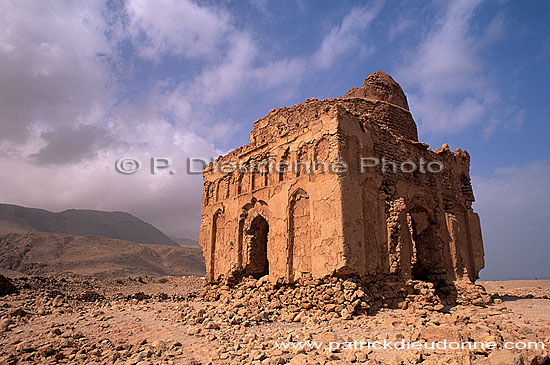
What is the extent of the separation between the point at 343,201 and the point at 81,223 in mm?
100765

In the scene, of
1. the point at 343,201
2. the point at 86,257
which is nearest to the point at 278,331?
the point at 343,201

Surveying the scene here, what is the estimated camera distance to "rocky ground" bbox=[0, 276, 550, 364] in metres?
4.89

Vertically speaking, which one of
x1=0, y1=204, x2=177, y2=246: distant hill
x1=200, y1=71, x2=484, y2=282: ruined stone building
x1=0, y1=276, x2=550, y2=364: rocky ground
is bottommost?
x1=0, y1=276, x2=550, y2=364: rocky ground

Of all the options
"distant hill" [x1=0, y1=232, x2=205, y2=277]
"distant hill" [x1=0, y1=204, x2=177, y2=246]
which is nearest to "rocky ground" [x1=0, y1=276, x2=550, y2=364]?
"distant hill" [x1=0, y1=232, x2=205, y2=277]

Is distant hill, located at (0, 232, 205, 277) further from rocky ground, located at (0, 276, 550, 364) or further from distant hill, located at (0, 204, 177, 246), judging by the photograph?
rocky ground, located at (0, 276, 550, 364)

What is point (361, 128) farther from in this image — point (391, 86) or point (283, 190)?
point (391, 86)

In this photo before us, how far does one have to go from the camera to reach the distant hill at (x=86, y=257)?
3970cm

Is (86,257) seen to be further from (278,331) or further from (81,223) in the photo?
(81,223)

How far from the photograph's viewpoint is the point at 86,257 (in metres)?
46.3

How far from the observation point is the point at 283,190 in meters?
10.8

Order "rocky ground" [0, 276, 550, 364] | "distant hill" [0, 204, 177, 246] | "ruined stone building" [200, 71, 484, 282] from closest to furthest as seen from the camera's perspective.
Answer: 1. "rocky ground" [0, 276, 550, 364]
2. "ruined stone building" [200, 71, 484, 282]
3. "distant hill" [0, 204, 177, 246]

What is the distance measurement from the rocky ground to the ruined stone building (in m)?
0.88

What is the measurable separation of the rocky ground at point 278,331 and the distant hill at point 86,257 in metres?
31.7

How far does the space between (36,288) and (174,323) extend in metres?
11.7
